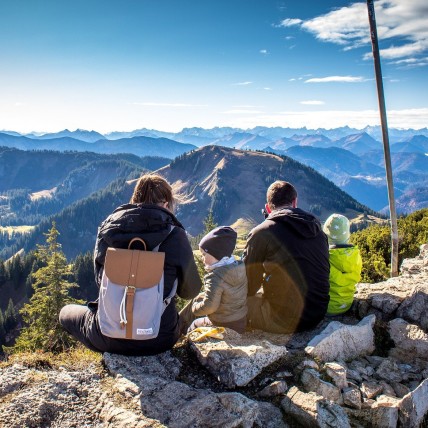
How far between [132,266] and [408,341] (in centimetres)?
567

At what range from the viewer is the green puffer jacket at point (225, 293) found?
22.9 ft

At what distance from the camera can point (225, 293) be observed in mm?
7117

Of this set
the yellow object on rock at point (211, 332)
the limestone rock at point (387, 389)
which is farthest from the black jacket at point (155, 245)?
the limestone rock at point (387, 389)

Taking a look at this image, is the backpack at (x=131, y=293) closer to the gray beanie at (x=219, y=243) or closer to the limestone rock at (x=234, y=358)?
the limestone rock at (x=234, y=358)

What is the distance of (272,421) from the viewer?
15.8 ft

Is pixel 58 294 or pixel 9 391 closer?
pixel 9 391

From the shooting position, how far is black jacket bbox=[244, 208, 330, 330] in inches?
275

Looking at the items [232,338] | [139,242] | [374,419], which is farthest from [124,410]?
[374,419]

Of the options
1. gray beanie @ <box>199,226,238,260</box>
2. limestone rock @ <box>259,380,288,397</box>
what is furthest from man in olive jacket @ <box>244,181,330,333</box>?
limestone rock @ <box>259,380,288,397</box>

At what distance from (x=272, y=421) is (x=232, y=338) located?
227 centimetres

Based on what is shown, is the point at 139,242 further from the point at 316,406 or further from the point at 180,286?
the point at 316,406

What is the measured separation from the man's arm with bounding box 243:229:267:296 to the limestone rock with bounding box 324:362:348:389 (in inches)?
91.4

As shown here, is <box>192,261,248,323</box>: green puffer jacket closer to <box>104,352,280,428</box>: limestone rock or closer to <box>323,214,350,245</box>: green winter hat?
<box>104,352,280,428</box>: limestone rock

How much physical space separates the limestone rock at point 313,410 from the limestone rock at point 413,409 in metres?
0.88
